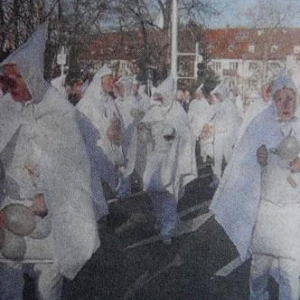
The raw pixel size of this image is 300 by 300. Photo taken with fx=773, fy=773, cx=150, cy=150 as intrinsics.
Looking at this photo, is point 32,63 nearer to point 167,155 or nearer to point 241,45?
Answer: point 167,155

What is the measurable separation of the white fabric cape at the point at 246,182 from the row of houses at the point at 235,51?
6.66 feet

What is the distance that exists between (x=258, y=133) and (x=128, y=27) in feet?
104

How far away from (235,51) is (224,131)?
272 ft

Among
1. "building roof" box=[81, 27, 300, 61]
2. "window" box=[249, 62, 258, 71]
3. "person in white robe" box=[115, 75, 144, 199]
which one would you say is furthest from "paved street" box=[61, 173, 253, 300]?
"window" box=[249, 62, 258, 71]

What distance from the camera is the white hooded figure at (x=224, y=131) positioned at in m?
14.9

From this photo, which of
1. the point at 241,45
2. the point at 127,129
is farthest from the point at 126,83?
the point at 241,45

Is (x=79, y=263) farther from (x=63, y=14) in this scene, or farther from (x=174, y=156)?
(x=63, y=14)

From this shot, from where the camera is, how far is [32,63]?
457 cm

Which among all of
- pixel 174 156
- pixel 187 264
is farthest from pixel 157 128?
pixel 187 264

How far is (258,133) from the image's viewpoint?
549 cm

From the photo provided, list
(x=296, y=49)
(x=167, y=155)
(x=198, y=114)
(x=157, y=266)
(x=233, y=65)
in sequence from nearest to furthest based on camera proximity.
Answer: (x=157, y=266)
(x=167, y=155)
(x=198, y=114)
(x=296, y=49)
(x=233, y=65)

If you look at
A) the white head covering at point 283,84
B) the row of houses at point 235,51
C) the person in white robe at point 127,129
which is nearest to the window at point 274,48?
the row of houses at point 235,51

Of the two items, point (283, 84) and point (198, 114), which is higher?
point (283, 84)

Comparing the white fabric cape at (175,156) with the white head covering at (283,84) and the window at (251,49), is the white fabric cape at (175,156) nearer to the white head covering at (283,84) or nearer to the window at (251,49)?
the white head covering at (283,84)
